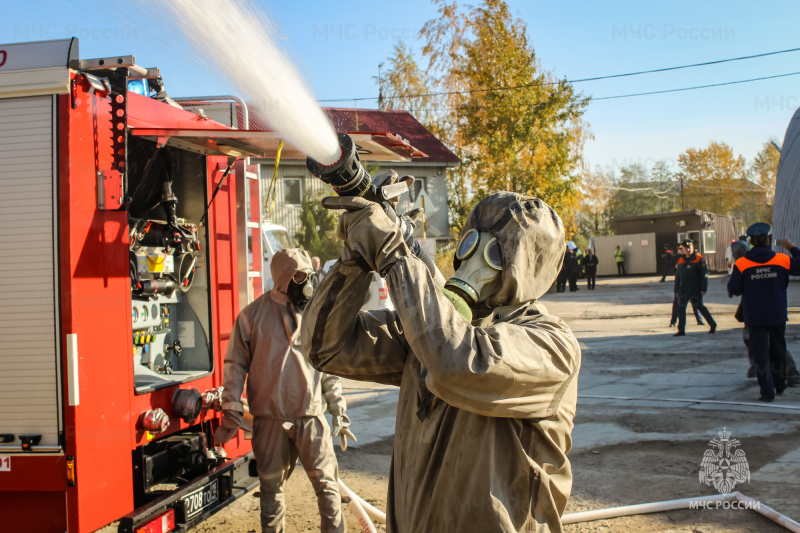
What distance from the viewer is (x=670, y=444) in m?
6.78

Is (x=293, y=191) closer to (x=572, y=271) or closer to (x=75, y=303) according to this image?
(x=572, y=271)

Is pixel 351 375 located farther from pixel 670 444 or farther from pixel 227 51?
pixel 670 444

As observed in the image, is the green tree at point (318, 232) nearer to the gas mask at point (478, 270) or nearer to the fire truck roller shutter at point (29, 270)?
the fire truck roller shutter at point (29, 270)

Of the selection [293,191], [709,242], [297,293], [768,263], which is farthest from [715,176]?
[297,293]

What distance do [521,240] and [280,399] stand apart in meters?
3.15

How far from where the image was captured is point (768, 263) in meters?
8.52

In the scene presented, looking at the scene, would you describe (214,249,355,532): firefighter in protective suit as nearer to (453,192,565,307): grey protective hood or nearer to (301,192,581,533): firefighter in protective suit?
(301,192,581,533): firefighter in protective suit

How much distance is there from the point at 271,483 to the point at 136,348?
1.51 m

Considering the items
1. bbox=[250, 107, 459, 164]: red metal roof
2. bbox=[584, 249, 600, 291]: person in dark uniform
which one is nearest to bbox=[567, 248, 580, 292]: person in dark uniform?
bbox=[584, 249, 600, 291]: person in dark uniform

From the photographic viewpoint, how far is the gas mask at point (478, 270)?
1.87m

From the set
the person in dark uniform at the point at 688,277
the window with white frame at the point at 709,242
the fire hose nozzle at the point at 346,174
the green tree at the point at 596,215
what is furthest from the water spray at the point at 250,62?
the green tree at the point at 596,215

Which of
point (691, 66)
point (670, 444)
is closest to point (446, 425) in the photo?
point (670, 444)

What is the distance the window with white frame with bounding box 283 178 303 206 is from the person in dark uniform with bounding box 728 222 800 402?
23.0 meters

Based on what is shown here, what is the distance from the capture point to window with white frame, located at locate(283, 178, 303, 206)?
98.0ft
